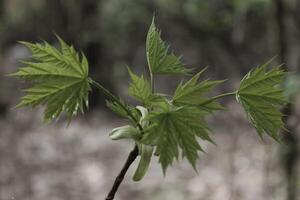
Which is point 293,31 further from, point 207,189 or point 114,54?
point 207,189

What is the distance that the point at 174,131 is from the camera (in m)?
0.66

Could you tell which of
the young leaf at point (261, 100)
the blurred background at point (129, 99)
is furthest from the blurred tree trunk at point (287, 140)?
the young leaf at point (261, 100)

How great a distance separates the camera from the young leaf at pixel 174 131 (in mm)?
655

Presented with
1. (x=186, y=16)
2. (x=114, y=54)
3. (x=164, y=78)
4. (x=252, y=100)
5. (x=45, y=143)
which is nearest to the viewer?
(x=252, y=100)

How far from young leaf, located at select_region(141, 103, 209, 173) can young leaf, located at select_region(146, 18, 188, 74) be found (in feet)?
0.25

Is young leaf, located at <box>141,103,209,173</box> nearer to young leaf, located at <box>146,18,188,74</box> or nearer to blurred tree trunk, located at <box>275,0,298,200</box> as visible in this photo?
young leaf, located at <box>146,18,188,74</box>

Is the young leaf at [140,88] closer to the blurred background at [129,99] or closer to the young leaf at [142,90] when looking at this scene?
the young leaf at [142,90]

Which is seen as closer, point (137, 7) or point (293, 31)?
point (293, 31)

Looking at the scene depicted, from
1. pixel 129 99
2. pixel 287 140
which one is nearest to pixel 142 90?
pixel 287 140

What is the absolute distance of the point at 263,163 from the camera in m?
5.58

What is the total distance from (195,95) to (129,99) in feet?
22.9

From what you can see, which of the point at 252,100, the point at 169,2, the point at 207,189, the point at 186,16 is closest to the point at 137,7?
the point at 169,2

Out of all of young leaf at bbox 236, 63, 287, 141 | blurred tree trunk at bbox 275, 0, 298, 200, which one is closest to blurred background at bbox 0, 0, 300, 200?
blurred tree trunk at bbox 275, 0, 298, 200

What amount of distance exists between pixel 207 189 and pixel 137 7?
3.71m
